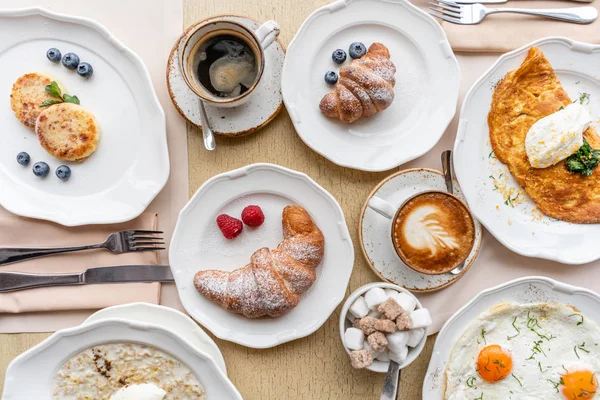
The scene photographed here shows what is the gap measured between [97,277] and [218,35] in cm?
105

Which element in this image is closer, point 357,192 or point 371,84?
point 371,84

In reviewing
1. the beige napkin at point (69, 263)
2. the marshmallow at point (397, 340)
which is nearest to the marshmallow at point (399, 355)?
the marshmallow at point (397, 340)

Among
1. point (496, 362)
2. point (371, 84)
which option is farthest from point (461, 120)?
point (496, 362)

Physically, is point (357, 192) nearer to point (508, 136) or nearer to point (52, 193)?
point (508, 136)

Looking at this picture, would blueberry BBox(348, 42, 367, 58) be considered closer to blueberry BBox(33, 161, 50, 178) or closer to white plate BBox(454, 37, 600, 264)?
white plate BBox(454, 37, 600, 264)

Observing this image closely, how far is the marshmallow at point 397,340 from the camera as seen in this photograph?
6.10 feet

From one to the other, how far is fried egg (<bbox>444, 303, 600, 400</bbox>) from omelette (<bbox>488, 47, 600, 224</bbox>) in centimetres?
40

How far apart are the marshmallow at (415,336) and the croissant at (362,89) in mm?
834

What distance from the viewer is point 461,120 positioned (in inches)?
79.0

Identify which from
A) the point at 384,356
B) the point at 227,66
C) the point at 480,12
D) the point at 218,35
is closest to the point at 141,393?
the point at 384,356

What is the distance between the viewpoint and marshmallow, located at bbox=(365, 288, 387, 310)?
189cm

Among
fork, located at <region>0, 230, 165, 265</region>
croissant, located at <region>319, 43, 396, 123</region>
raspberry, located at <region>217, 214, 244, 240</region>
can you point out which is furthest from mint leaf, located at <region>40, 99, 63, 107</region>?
croissant, located at <region>319, 43, 396, 123</region>

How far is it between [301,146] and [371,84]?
0.38 metres

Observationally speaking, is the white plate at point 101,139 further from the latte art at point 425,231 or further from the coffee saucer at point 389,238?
the latte art at point 425,231
